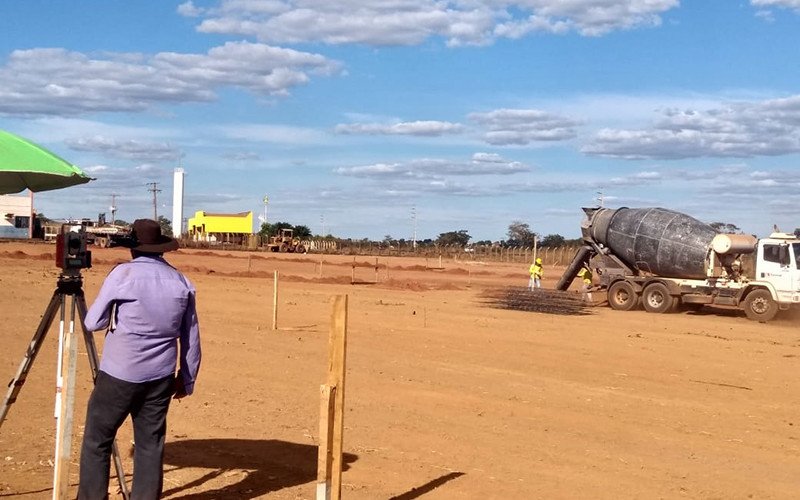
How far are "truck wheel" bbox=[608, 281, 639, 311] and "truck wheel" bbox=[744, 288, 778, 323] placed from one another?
150 inches

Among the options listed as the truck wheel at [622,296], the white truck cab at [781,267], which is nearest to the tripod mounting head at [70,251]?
the white truck cab at [781,267]

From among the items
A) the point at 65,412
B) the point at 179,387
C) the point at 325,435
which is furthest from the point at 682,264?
the point at 65,412

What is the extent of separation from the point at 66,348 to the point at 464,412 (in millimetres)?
6648

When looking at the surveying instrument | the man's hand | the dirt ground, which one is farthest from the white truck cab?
the man's hand

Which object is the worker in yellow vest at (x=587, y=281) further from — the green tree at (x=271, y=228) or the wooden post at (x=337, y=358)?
the green tree at (x=271, y=228)

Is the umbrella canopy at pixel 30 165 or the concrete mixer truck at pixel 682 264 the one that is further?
the concrete mixer truck at pixel 682 264

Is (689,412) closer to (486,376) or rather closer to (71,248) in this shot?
(486,376)

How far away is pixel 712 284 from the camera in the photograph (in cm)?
3047

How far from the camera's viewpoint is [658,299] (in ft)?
104

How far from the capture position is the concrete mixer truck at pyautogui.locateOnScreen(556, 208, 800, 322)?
28984 millimetres

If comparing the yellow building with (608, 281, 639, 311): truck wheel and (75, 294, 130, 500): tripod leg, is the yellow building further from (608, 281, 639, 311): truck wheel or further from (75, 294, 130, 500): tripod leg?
(75, 294, 130, 500): tripod leg

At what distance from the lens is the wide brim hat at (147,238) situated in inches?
260

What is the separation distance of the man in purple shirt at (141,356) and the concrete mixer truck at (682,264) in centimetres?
2530

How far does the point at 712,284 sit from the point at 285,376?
19715mm
